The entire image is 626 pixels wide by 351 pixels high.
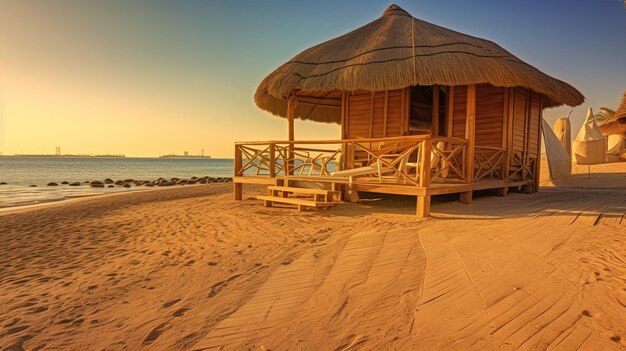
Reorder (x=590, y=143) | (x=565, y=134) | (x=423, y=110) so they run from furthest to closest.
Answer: (x=590, y=143) < (x=565, y=134) < (x=423, y=110)

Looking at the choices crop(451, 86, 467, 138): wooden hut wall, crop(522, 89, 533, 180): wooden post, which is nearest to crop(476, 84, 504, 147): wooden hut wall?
crop(451, 86, 467, 138): wooden hut wall

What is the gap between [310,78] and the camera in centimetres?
786

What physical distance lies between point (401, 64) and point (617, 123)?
683 inches

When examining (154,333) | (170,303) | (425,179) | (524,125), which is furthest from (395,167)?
(154,333)

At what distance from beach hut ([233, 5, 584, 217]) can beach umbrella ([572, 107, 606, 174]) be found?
8676 mm

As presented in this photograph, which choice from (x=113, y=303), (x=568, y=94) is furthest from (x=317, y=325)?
(x=568, y=94)

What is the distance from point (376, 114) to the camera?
29.3ft

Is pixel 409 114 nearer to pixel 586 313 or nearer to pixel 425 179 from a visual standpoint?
pixel 425 179

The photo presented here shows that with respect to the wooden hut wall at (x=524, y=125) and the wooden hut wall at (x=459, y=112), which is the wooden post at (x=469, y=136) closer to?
the wooden hut wall at (x=459, y=112)

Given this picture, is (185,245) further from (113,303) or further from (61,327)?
(61,327)

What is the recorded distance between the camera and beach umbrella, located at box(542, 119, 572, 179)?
45.9 feet

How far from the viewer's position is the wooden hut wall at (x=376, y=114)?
8.60 m

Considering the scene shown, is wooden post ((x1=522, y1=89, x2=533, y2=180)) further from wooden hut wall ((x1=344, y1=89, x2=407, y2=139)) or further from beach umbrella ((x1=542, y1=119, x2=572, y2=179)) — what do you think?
beach umbrella ((x1=542, y1=119, x2=572, y2=179))

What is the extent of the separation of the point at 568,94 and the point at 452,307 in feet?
29.2
